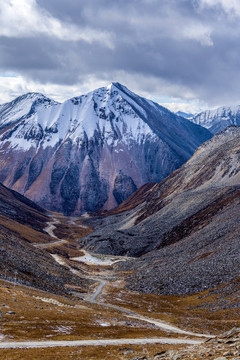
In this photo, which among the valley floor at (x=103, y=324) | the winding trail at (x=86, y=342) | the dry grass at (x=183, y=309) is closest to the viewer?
the winding trail at (x=86, y=342)

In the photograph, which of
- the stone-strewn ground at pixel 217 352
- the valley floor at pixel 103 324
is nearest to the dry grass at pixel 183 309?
the valley floor at pixel 103 324

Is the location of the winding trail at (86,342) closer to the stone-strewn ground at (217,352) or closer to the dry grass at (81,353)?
the dry grass at (81,353)

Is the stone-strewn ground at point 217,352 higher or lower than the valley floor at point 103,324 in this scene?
higher

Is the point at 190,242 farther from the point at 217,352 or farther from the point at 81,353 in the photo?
the point at 217,352

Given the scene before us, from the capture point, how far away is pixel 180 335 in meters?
56.2

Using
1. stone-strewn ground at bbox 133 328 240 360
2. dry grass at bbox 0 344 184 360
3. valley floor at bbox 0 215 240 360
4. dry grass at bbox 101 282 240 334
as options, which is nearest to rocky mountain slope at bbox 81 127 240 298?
dry grass at bbox 101 282 240 334

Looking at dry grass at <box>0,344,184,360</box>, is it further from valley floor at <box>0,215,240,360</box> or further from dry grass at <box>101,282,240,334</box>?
dry grass at <box>101,282,240,334</box>

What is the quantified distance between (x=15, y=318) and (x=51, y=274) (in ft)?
176

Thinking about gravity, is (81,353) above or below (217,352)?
below

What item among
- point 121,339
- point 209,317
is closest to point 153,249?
point 209,317

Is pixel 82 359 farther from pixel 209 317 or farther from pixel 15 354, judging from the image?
pixel 209 317

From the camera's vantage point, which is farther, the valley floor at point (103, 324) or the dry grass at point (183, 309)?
the dry grass at point (183, 309)

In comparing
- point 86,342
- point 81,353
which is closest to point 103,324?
point 86,342

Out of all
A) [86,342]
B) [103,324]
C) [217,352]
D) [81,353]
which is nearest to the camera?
[217,352]
